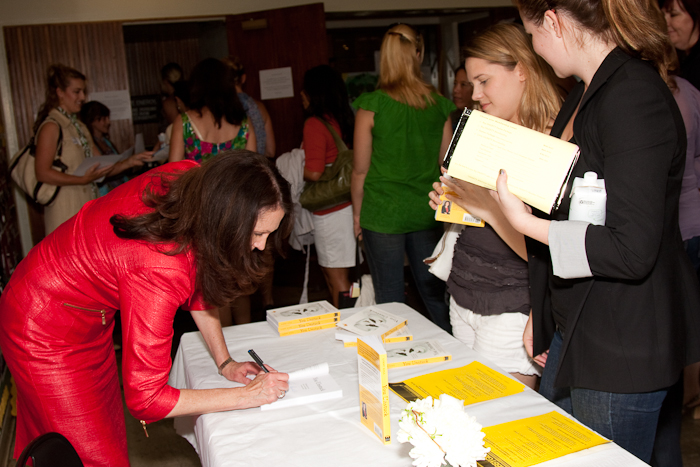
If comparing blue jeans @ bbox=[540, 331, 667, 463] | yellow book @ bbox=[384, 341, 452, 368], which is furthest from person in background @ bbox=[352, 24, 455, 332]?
blue jeans @ bbox=[540, 331, 667, 463]

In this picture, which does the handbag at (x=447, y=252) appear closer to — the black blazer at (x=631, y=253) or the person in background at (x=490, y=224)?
the person in background at (x=490, y=224)

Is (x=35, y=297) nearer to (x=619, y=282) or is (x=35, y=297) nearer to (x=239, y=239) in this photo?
(x=239, y=239)

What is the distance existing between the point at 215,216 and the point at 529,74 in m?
1.00

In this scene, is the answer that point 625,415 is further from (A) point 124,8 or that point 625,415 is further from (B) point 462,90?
(A) point 124,8

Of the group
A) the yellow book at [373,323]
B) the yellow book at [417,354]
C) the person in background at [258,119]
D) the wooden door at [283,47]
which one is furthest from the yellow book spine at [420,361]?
the wooden door at [283,47]

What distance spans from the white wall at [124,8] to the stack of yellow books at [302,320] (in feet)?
12.3

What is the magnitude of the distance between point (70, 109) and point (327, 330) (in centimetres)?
257

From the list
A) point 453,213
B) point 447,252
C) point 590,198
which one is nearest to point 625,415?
point 590,198

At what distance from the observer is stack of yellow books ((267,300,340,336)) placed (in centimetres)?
185

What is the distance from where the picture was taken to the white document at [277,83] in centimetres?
487

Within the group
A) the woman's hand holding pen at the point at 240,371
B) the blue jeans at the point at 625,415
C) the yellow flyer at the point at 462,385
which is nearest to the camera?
the blue jeans at the point at 625,415

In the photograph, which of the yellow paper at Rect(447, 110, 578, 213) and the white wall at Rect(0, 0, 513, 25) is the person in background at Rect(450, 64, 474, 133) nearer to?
the white wall at Rect(0, 0, 513, 25)

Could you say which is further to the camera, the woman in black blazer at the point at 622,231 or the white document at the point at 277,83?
the white document at the point at 277,83

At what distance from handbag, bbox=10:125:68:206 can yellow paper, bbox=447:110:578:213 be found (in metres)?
2.91
